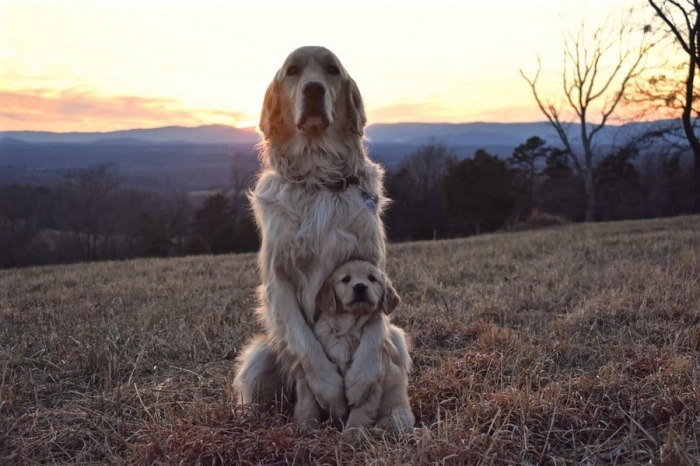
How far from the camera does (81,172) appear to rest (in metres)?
42.1

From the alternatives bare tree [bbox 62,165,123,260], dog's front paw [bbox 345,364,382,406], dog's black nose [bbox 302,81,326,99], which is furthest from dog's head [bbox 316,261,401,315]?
bare tree [bbox 62,165,123,260]

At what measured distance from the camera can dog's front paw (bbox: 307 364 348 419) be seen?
3348 mm

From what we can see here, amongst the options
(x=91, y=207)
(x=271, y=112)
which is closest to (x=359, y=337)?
(x=271, y=112)

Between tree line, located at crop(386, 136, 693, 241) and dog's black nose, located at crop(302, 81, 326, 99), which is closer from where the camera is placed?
dog's black nose, located at crop(302, 81, 326, 99)

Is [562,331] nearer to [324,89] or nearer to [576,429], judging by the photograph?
[576,429]

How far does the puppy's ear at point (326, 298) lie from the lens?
11.3 ft

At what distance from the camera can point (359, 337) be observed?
3.50m

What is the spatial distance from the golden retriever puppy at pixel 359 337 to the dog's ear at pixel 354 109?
0.95m

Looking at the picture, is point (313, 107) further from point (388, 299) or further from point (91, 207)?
point (91, 207)

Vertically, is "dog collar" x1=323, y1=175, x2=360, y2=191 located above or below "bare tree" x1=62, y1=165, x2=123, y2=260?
above

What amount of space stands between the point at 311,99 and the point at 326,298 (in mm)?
1176

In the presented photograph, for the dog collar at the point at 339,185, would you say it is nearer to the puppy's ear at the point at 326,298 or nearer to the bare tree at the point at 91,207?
the puppy's ear at the point at 326,298

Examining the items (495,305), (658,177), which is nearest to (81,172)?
(658,177)

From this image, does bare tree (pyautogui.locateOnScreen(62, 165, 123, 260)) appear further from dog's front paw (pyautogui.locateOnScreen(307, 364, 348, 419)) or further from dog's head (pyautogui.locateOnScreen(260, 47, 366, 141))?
dog's front paw (pyautogui.locateOnScreen(307, 364, 348, 419))
